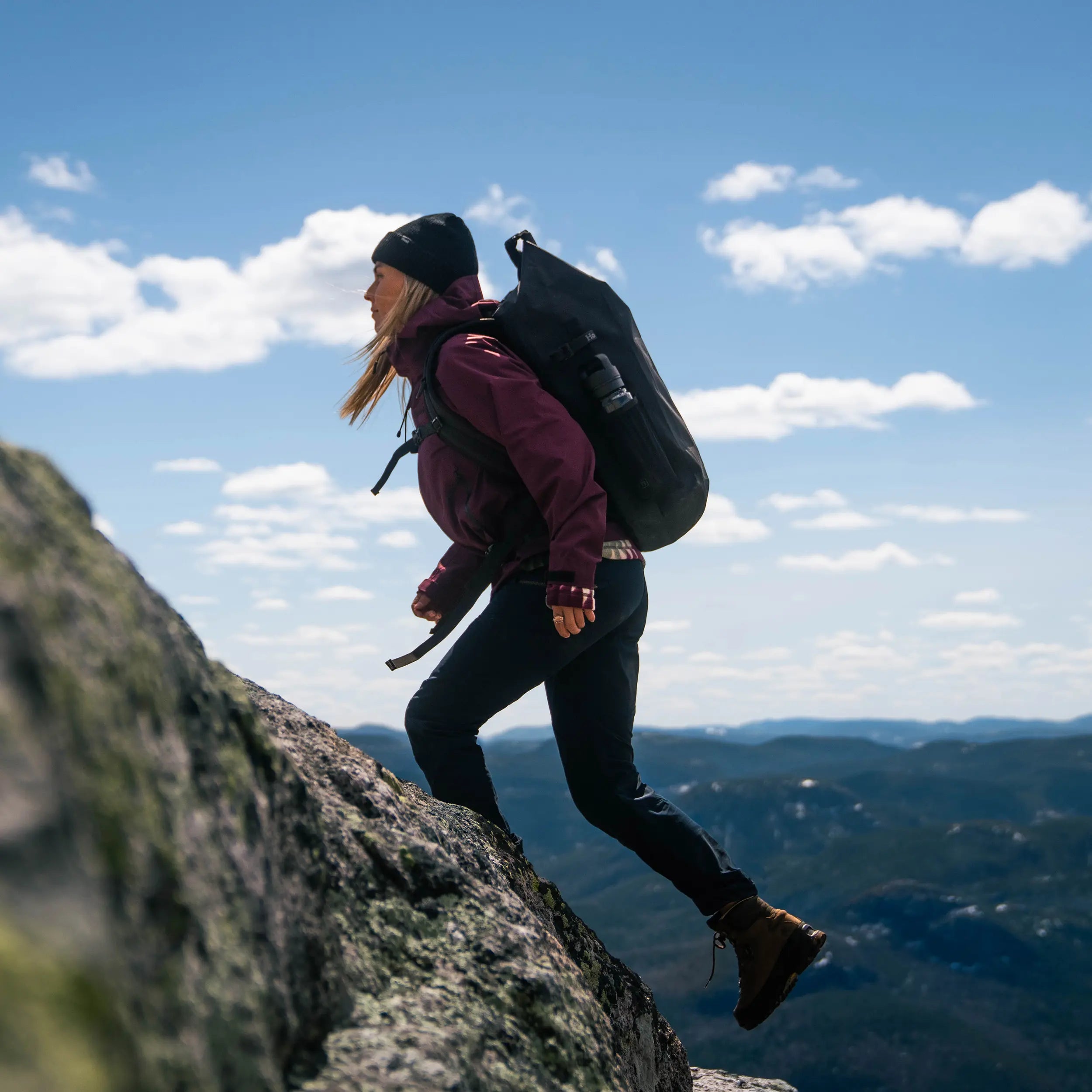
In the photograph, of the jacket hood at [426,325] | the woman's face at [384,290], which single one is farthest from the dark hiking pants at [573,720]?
the woman's face at [384,290]

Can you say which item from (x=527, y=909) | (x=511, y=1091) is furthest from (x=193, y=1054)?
(x=527, y=909)

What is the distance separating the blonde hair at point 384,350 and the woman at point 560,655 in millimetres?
263

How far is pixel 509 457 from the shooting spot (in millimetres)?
5012

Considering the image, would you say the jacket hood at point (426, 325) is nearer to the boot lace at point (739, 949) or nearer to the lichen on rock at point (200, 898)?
the lichen on rock at point (200, 898)

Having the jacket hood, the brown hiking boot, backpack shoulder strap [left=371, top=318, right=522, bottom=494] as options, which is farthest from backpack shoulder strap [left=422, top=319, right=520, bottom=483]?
the brown hiking boot

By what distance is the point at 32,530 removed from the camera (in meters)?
2.00

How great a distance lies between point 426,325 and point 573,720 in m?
2.19

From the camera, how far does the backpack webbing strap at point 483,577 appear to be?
516cm

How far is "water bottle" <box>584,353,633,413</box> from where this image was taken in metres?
5.08

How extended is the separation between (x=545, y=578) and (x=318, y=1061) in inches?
→ 112

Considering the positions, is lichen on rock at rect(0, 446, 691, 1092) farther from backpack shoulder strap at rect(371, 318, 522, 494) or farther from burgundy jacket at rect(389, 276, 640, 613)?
backpack shoulder strap at rect(371, 318, 522, 494)

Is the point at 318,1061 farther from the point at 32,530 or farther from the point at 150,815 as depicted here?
the point at 32,530

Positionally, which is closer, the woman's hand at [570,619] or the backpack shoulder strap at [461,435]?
the woman's hand at [570,619]

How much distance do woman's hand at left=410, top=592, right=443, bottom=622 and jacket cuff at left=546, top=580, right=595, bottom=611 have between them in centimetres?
128
